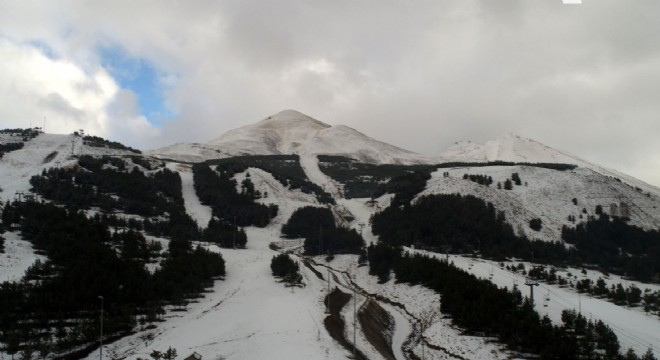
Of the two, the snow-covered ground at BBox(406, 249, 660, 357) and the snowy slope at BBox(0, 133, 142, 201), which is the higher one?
the snowy slope at BBox(0, 133, 142, 201)

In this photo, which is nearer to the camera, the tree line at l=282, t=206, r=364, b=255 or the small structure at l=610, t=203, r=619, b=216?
the tree line at l=282, t=206, r=364, b=255

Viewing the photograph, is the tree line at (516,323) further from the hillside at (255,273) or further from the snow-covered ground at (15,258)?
the snow-covered ground at (15,258)

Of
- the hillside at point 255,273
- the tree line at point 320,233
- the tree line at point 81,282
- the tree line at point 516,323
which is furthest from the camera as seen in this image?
the tree line at point 320,233

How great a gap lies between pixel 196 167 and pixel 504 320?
→ 143448mm

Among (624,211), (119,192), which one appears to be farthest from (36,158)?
(624,211)

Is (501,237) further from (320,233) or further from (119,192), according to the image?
(119,192)

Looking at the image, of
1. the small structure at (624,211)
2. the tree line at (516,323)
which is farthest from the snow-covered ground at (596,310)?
the small structure at (624,211)

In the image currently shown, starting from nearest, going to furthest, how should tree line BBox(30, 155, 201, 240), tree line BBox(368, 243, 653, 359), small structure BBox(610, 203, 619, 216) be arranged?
tree line BBox(368, 243, 653, 359) < tree line BBox(30, 155, 201, 240) < small structure BBox(610, 203, 619, 216)

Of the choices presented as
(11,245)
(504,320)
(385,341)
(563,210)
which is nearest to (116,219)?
(11,245)

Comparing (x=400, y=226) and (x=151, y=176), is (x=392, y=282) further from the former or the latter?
(x=151, y=176)

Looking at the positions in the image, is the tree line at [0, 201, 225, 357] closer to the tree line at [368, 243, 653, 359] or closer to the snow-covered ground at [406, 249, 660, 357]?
the tree line at [368, 243, 653, 359]

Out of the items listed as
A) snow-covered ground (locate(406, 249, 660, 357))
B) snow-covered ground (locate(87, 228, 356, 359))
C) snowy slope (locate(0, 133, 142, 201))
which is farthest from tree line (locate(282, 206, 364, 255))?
snowy slope (locate(0, 133, 142, 201))

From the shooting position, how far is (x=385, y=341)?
64688mm

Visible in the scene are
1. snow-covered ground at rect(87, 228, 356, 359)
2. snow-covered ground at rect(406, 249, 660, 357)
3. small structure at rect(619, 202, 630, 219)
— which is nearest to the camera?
snow-covered ground at rect(87, 228, 356, 359)
